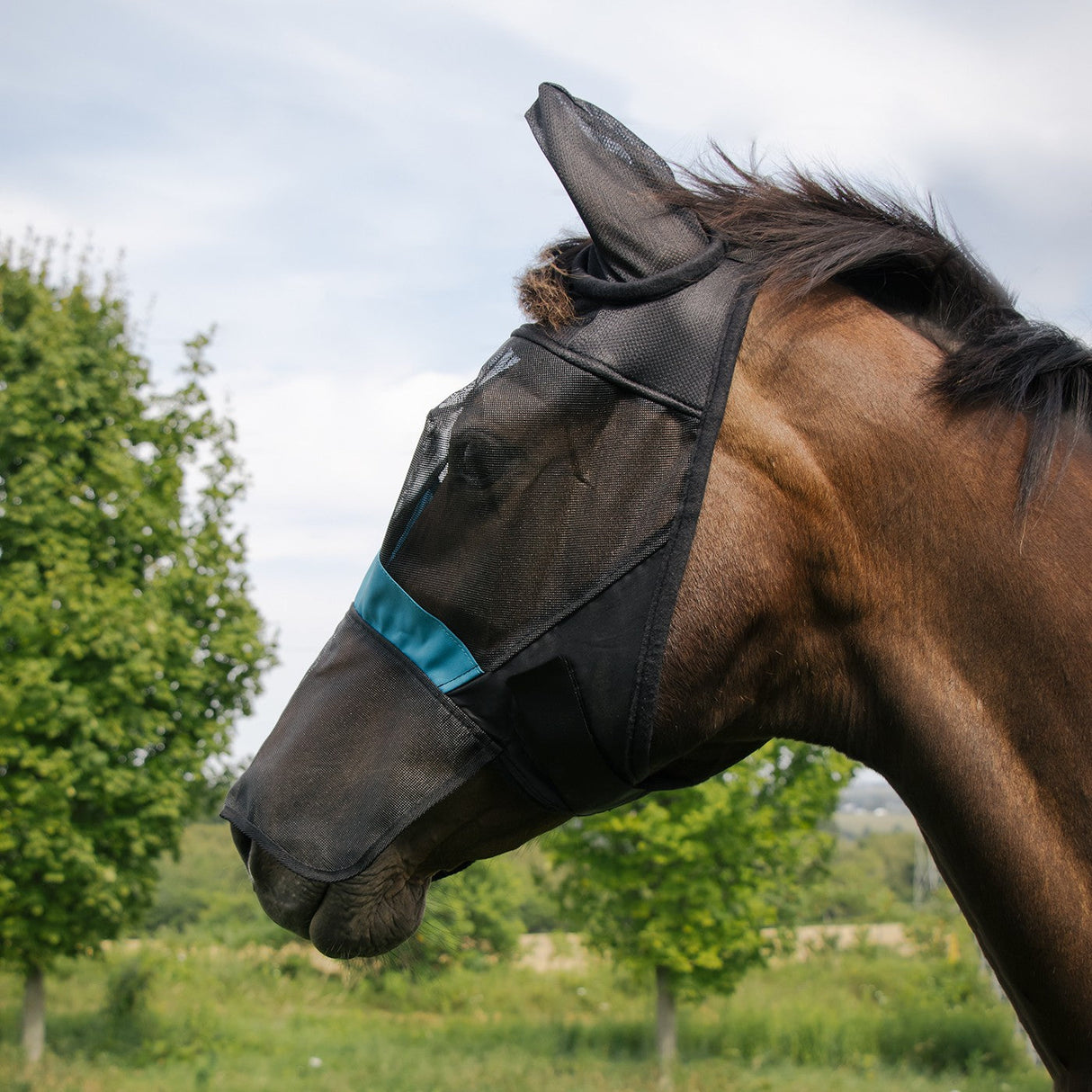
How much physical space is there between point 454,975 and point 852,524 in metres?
21.2

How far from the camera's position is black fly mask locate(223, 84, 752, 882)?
1446 mm

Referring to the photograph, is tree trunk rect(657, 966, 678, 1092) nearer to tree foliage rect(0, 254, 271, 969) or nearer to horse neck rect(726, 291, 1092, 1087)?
tree foliage rect(0, 254, 271, 969)

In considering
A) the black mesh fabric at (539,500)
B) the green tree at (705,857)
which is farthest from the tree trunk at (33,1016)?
the black mesh fabric at (539,500)

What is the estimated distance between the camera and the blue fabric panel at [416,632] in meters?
1.52

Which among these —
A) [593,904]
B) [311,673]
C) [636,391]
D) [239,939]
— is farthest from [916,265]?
[239,939]

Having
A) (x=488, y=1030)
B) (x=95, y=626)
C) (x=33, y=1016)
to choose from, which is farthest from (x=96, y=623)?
(x=488, y=1030)

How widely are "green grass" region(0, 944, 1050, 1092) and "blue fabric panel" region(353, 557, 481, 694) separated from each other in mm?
10445

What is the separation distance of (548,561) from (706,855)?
12.1 metres

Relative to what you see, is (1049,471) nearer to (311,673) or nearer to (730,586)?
(730,586)

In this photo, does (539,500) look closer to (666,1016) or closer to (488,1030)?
(666,1016)

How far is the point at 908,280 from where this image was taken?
1654mm

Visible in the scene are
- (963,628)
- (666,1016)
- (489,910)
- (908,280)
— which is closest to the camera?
(963,628)

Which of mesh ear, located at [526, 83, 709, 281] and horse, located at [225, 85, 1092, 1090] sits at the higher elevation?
mesh ear, located at [526, 83, 709, 281]

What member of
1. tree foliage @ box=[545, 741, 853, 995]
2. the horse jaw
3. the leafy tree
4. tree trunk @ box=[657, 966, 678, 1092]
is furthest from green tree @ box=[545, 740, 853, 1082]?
the horse jaw
